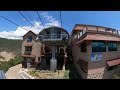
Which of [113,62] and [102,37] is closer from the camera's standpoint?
[102,37]

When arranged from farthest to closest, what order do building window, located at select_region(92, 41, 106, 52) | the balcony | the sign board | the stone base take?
the balcony, the stone base, the sign board, building window, located at select_region(92, 41, 106, 52)

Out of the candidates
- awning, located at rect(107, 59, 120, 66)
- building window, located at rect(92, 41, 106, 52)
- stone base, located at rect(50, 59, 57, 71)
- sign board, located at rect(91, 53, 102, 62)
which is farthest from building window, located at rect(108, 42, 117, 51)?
stone base, located at rect(50, 59, 57, 71)

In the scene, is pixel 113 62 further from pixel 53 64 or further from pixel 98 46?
pixel 53 64

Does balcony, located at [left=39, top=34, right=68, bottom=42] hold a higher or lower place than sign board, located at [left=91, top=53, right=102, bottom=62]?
higher

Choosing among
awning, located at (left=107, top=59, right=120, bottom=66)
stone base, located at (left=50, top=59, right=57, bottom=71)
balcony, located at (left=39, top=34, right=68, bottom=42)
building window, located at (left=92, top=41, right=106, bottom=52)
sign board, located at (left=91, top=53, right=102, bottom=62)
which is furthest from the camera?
balcony, located at (left=39, top=34, right=68, bottom=42)

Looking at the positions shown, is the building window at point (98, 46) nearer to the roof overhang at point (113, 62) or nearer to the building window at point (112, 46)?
the building window at point (112, 46)

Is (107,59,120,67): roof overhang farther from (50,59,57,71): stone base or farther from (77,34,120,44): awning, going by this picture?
(50,59,57,71): stone base

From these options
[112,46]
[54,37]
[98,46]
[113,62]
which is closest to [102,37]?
[98,46]

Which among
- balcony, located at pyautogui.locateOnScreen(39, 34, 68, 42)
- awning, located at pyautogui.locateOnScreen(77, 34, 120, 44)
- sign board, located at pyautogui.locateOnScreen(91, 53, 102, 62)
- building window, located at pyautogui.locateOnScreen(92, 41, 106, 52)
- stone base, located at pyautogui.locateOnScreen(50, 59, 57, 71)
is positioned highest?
balcony, located at pyautogui.locateOnScreen(39, 34, 68, 42)

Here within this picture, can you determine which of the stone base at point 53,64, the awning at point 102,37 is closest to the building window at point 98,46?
the awning at point 102,37
